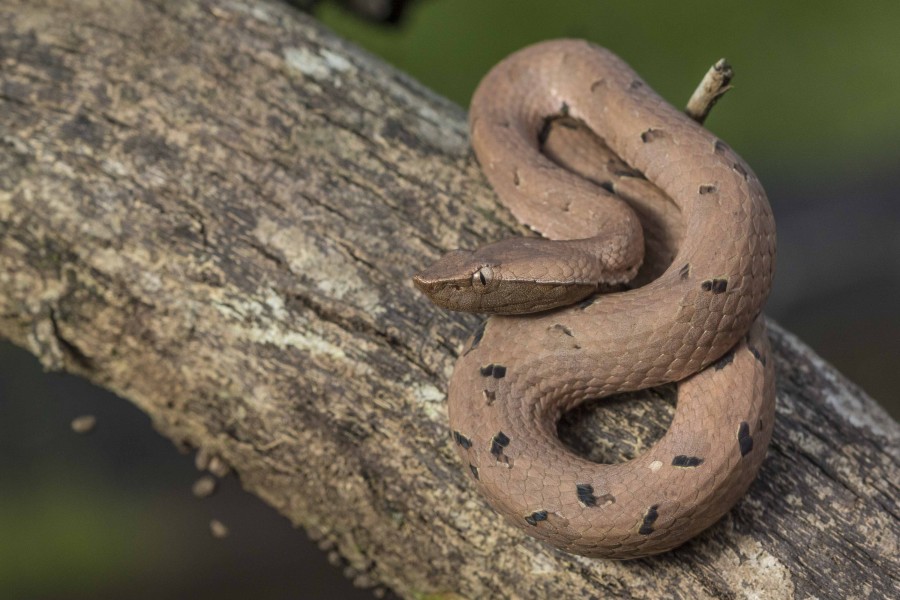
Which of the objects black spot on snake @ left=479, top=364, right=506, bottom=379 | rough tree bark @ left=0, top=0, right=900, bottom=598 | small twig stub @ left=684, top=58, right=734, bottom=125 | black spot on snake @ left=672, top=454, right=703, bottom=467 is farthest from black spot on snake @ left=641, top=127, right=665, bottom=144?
black spot on snake @ left=672, top=454, right=703, bottom=467

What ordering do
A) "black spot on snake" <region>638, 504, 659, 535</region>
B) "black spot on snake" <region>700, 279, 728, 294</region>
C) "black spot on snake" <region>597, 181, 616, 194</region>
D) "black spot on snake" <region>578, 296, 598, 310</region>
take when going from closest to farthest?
1. "black spot on snake" <region>638, 504, 659, 535</region>
2. "black spot on snake" <region>700, 279, 728, 294</region>
3. "black spot on snake" <region>578, 296, 598, 310</region>
4. "black spot on snake" <region>597, 181, 616, 194</region>

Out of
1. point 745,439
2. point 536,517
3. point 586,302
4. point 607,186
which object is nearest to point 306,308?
point 586,302

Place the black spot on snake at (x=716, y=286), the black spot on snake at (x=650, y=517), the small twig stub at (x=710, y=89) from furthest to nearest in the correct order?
the small twig stub at (x=710, y=89) → the black spot on snake at (x=716, y=286) → the black spot on snake at (x=650, y=517)

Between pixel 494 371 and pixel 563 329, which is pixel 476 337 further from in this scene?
pixel 563 329

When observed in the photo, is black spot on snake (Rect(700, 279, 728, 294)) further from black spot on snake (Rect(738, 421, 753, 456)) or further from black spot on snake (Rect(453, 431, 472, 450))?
black spot on snake (Rect(453, 431, 472, 450))

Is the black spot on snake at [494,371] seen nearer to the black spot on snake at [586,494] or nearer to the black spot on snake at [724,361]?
→ the black spot on snake at [586,494]

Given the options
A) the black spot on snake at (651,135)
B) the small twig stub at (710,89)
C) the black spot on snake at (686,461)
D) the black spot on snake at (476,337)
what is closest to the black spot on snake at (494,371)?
the black spot on snake at (476,337)

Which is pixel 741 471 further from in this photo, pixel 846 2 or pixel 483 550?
pixel 846 2
